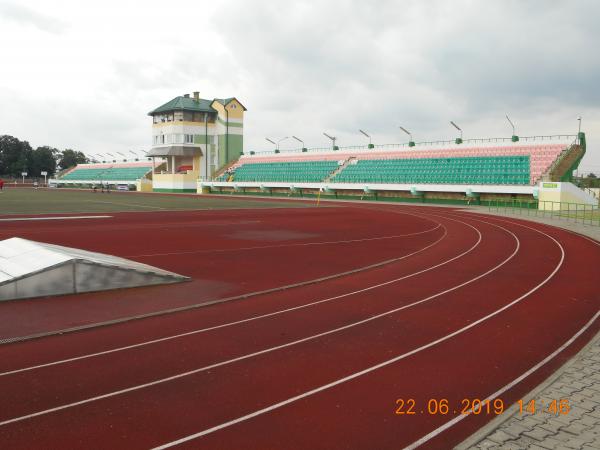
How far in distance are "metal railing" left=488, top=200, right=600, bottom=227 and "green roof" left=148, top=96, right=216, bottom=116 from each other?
53.2m

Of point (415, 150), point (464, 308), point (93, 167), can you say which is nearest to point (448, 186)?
point (415, 150)

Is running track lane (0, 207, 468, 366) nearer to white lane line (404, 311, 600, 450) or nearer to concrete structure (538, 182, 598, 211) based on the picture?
white lane line (404, 311, 600, 450)

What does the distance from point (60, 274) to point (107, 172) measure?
351ft

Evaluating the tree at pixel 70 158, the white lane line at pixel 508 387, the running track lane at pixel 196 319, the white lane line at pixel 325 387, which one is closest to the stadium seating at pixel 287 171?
the running track lane at pixel 196 319

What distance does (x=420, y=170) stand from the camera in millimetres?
54562

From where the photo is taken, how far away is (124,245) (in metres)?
18.3

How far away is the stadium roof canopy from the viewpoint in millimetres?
10148

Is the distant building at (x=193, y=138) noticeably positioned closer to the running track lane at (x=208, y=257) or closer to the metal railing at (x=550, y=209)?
the metal railing at (x=550, y=209)

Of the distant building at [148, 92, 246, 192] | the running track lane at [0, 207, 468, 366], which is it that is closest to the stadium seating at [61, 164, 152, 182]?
the distant building at [148, 92, 246, 192]

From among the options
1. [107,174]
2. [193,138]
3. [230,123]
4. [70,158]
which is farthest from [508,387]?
[70,158]

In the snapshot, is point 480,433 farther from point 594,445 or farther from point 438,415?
point 594,445

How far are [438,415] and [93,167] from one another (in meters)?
127

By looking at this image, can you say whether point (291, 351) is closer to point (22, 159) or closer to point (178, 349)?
point (178, 349)

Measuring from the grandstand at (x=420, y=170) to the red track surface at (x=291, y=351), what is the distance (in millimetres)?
31169
